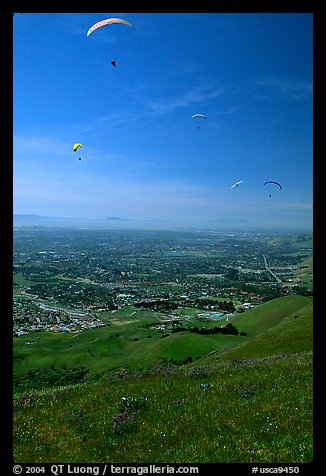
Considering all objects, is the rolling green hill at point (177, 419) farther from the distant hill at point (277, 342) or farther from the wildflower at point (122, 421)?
the distant hill at point (277, 342)

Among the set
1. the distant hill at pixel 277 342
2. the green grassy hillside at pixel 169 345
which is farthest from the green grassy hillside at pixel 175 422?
the green grassy hillside at pixel 169 345

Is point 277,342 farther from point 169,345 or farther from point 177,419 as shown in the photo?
point 177,419

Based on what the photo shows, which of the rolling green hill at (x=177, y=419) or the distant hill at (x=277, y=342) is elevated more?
the rolling green hill at (x=177, y=419)

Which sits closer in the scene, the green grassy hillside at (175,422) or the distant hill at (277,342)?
the green grassy hillside at (175,422)


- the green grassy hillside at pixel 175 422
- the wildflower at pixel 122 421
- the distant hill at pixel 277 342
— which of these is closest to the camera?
the green grassy hillside at pixel 175 422

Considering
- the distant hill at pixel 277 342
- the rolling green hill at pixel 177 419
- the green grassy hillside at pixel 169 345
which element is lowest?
the green grassy hillside at pixel 169 345

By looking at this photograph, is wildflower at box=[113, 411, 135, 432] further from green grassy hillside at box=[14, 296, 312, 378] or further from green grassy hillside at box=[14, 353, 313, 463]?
green grassy hillside at box=[14, 296, 312, 378]

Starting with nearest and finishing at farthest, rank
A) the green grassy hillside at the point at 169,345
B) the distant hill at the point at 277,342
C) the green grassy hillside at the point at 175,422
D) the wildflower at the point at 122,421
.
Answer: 1. the green grassy hillside at the point at 175,422
2. the wildflower at the point at 122,421
3. the distant hill at the point at 277,342
4. the green grassy hillside at the point at 169,345

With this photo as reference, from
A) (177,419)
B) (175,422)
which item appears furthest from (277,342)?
(175,422)

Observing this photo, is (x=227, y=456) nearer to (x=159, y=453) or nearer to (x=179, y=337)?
(x=159, y=453)

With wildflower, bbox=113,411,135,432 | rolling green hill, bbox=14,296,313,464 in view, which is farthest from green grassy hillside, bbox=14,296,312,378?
wildflower, bbox=113,411,135,432

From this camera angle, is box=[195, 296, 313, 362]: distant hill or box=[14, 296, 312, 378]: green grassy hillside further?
box=[14, 296, 312, 378]: green grassy hillside
